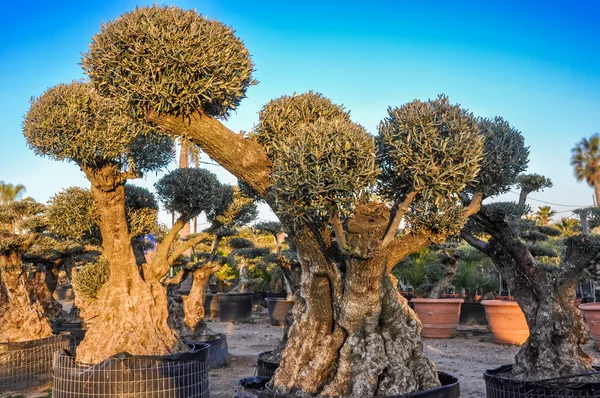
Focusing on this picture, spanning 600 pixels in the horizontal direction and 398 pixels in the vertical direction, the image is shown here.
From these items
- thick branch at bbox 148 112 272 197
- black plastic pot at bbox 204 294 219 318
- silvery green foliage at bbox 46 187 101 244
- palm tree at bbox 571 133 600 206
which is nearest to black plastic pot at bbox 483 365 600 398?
thick branch at bbox 148 112 272 197

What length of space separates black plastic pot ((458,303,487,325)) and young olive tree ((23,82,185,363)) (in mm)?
10463

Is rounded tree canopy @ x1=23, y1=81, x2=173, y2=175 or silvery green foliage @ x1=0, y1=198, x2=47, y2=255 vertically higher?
rounded tree canopy @ x1=23, y1=81, x2=173, y2=175

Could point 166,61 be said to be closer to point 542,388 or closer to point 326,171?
point 326,171

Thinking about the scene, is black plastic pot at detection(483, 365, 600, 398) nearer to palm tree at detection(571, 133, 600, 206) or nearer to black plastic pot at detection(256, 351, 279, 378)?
black plastic pot at detection(256, 351, 279, 378)

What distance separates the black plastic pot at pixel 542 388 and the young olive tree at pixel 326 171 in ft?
2.52

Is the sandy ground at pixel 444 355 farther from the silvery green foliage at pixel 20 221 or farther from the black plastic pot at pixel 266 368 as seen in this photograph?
the silvery green foliage at pixel 20 221

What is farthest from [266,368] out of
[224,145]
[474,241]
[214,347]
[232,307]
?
[232,307]

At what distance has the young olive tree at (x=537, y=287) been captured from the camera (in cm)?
545

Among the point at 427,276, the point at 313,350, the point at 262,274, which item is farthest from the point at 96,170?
the point at 262,274

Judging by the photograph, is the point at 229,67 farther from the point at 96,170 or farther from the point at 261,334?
the point at 261,334

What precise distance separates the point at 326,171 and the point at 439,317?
34.4 ft

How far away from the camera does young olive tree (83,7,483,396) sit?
422 cm

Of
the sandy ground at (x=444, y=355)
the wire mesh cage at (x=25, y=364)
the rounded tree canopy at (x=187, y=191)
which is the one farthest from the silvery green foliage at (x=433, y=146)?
the wire mesh cage at (x=25, y=364)

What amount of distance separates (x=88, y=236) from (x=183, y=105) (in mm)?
5438
